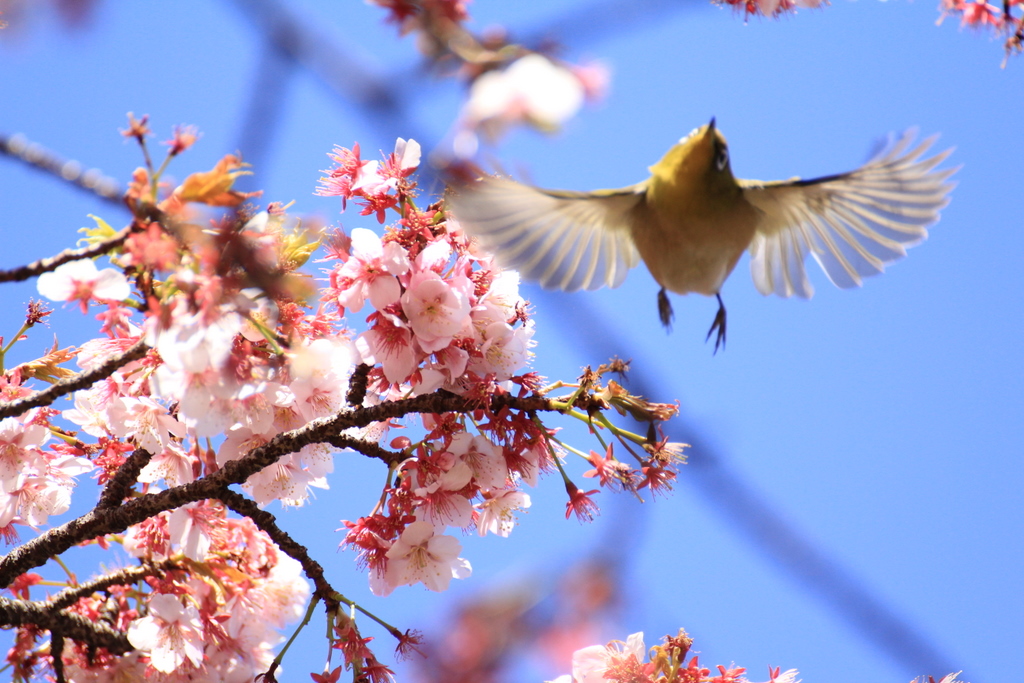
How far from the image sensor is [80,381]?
1.94 metres

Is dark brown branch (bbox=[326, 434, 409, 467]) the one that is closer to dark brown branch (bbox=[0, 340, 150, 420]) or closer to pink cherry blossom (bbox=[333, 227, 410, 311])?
pink cherry blossom (bbox=[333, 227, 410, 311])

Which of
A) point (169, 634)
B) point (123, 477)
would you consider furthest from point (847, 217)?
point (169, 634)

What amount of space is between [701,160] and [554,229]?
488 millimetres

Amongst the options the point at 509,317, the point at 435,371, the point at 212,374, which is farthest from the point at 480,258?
the point at 212,374

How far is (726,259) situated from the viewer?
2.23m

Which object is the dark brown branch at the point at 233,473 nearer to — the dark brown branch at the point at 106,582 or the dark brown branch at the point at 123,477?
the dark brown branch at the point at 123,477

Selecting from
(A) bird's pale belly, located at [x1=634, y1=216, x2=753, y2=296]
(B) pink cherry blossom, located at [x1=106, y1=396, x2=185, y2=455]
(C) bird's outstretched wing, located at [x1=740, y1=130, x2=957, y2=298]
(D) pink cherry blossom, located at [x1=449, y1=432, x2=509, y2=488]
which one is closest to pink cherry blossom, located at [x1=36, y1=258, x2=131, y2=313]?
(B) pink cherry blossom, located at [x1=106, y1=396, x2=185, y2=455]

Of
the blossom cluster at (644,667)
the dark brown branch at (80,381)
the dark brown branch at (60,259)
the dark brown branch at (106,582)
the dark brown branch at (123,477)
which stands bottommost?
the blossom cluster at (644,667)

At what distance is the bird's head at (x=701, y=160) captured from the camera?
196 centimetres

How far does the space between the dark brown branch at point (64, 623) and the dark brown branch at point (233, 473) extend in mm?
104

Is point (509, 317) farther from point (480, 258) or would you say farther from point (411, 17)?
Result: point (411, 17)

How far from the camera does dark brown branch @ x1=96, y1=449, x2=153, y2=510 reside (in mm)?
2404

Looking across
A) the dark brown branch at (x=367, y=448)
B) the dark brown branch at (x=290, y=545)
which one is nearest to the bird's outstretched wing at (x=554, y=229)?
the dark brown branch at (x=367, y=448)

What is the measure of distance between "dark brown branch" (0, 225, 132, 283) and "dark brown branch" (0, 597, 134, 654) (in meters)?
1.28
